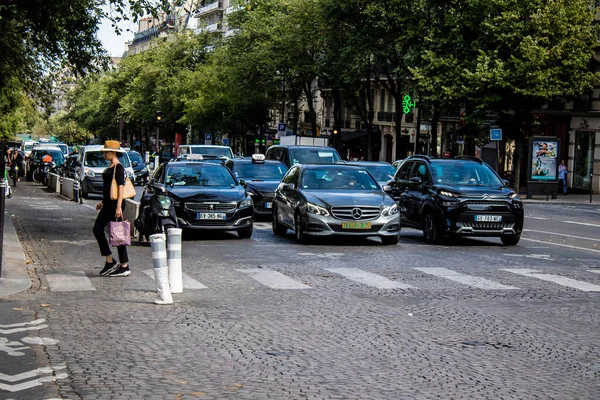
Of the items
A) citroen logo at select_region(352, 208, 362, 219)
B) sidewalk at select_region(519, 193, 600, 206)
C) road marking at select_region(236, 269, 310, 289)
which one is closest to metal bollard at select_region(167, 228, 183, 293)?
road marking at select_region(236, 269, 310, 289)

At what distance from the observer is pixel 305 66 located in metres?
62.7

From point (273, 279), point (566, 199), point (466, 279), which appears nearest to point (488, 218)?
point (466, 279)

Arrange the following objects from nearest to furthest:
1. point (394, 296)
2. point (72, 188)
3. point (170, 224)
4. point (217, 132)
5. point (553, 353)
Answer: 1. point (553, 353)
2. point (394, 296)
3. point (170, 224)
4. point (72, 188)
5. point (217, 132)

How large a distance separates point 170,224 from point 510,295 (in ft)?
17.5

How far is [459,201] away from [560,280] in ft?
19.8

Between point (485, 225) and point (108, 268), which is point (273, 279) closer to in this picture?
point (108, 268)

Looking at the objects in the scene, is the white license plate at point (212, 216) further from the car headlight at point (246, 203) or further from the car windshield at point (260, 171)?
the car windshield at point (260, 171)

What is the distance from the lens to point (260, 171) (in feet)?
95.5

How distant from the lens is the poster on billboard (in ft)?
161

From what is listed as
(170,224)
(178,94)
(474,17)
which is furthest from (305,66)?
(170,224)

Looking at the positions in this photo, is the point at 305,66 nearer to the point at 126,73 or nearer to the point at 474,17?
the point at 474,17

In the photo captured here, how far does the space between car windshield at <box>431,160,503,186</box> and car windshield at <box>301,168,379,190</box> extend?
137 centimetres

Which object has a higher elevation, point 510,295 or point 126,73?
point 126,73

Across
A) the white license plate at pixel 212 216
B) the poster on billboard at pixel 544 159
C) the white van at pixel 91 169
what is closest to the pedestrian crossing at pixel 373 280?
the white license plate at pixel 212 216
